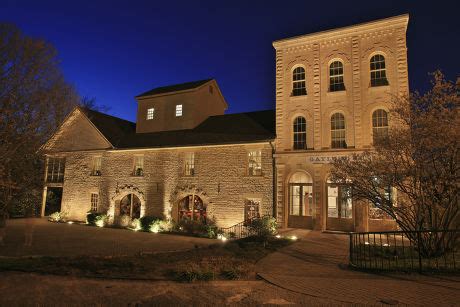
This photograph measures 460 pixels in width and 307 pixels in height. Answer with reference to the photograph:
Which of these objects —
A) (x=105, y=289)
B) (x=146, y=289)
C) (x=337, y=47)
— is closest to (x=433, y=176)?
(x=146, y=289)

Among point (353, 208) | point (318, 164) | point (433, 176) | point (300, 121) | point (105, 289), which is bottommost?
point (105, 289)

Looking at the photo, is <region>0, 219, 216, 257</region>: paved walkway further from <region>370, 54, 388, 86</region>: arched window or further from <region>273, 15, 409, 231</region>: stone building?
<region>370, 54, 388, 86</region>: arched window

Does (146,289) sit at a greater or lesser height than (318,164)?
lesser

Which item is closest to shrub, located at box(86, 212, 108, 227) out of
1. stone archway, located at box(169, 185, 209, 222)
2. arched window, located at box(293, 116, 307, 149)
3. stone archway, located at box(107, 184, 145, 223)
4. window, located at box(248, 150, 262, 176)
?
stone archway, located at box(107, 184, 145, 223)

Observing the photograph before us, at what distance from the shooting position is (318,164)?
52.7ft

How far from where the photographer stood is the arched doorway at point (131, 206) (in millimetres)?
21109

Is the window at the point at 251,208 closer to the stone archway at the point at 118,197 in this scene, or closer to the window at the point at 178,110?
the stone archway at the point at 118,197

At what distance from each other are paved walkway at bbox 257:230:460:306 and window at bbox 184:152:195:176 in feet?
34.8

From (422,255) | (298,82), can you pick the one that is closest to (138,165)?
(298,82)

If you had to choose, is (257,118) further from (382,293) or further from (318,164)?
(382,293)

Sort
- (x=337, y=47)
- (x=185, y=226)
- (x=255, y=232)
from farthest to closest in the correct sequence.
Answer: (x=185, y=226), (x=337, y=47), (x=255, y=232)

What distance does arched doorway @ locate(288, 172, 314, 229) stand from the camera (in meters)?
16.3

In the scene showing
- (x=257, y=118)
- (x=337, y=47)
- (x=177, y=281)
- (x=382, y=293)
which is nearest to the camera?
(x=382, y=293)

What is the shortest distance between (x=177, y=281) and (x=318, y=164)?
35.4 ft
